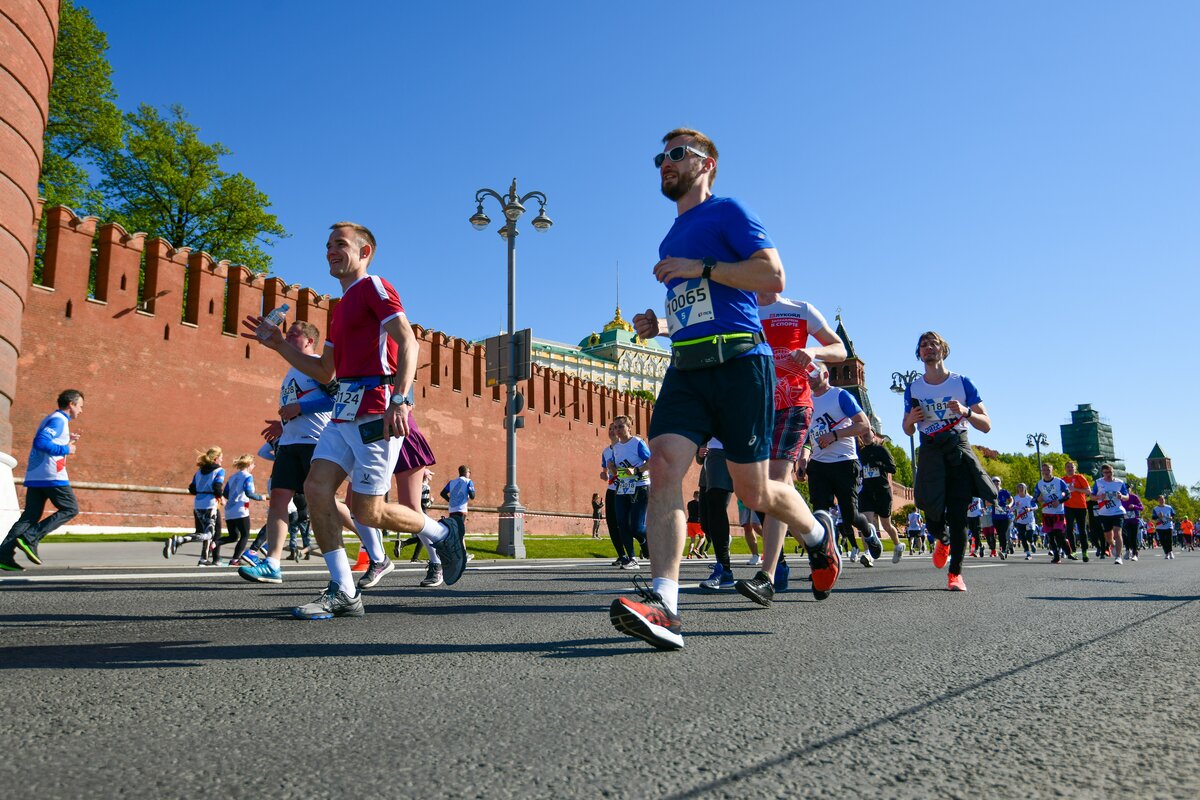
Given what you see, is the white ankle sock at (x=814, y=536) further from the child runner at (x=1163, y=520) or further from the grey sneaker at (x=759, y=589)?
the child runner at (x=1163, y=520)

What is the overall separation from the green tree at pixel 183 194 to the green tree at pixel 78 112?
0.89m

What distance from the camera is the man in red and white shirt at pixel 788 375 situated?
5.79 metres

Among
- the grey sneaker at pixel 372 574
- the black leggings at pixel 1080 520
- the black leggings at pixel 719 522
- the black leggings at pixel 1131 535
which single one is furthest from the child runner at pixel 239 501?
the black leggings at pixel 1131 535

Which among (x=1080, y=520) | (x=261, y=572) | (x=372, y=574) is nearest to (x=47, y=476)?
(x=261, y=572)

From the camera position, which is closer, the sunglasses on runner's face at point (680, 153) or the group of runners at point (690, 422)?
the group of runners at point (690, 422)

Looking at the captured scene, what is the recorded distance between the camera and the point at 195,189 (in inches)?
1380

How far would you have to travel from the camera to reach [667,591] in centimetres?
348

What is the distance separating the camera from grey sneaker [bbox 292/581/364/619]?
4527mm

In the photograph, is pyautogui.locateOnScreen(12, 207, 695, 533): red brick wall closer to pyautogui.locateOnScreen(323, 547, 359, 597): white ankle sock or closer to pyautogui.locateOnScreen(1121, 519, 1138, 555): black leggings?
pyautogui.locateOnScreen(323, 547, 359, 597): white ankle sock

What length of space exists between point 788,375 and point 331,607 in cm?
340

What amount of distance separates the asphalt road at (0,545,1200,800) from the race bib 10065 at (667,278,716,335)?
1354mm

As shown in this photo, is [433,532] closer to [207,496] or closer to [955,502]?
[955,502]

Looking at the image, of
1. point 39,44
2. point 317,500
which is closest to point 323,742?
point 317,500

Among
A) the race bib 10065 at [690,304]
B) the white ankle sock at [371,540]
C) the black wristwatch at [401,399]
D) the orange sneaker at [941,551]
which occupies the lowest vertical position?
the orange sneaker at [941,551]
